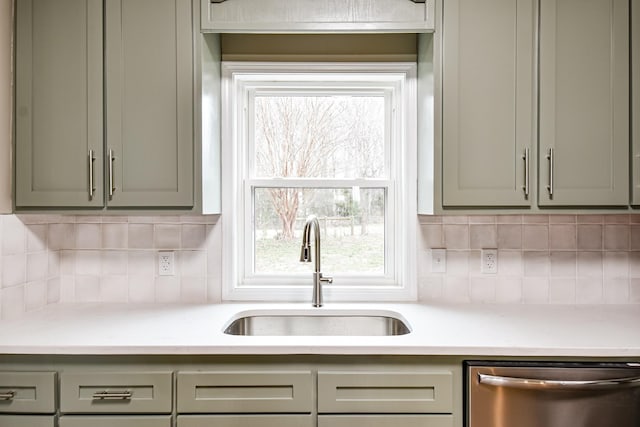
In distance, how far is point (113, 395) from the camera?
1557mm

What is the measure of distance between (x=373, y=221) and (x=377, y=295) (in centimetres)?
36

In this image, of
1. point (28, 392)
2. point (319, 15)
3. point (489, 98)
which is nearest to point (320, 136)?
point (319, 15)

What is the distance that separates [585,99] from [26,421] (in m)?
2.28

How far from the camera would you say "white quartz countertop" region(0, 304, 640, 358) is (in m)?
1.53

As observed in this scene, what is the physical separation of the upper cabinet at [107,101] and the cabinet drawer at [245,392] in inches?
26.7

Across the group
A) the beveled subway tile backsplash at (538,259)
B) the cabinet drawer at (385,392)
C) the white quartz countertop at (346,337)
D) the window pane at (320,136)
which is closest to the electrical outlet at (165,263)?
the white quartz countertop at (346,337)

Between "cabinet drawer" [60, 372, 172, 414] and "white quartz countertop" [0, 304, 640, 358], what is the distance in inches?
3.6

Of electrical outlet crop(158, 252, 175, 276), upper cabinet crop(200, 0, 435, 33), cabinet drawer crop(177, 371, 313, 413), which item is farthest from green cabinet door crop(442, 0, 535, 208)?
electrical outlet crop(158, 252, 175, 276)

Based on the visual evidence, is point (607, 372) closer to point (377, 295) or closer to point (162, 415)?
point (377, 295)

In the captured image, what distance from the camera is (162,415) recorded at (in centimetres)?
156

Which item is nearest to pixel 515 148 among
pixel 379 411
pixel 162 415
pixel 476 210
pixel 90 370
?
pixel 476 210

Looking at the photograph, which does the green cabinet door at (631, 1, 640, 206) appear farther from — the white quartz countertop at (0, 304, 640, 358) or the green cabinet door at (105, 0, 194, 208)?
the green cabinet door at (105, 0, 194, 208)

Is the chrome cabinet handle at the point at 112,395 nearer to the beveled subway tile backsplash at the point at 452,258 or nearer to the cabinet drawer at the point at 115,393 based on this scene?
the cabinet drawer at the point at 115,393

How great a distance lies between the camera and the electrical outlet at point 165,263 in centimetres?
220
